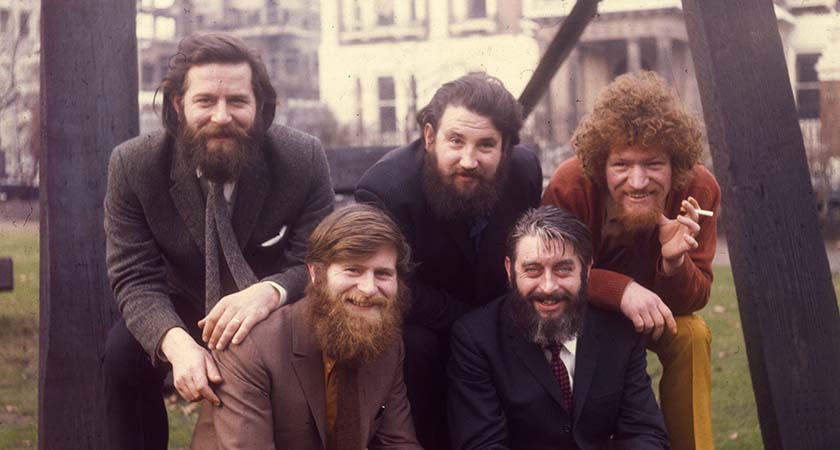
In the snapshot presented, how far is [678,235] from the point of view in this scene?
4320 mm

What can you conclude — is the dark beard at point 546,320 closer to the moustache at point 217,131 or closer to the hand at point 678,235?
the hand at point 678,235

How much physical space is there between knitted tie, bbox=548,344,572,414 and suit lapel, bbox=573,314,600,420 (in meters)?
0.05

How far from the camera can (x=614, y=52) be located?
15.3m

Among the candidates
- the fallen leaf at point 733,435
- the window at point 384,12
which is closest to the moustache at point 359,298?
the fallen leaf at point 733,435

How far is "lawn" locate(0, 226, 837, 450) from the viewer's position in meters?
6.42

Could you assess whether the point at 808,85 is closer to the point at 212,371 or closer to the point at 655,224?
the point at 655,224

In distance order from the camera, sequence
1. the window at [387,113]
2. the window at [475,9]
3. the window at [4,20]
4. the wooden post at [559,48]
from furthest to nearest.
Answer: the window at [475,9] → the window at [387,113] → the window at [4,20] → the wooden post at [559,48]

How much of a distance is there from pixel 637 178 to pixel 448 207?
0.71m

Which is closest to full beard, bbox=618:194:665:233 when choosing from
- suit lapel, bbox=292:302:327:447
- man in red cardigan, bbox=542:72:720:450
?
man in red cardigan, bbox=542:72:720:450

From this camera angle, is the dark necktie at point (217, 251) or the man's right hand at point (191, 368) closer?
the man's right hand at point (191, 368)

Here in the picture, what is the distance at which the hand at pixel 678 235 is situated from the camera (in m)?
4.28

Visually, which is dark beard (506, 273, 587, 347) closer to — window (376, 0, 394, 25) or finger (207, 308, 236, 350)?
finger (207, 308, 236, 350)

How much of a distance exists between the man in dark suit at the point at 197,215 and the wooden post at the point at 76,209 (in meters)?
0.28

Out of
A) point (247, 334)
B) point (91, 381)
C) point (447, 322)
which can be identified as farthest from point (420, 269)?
point (91, 381)
